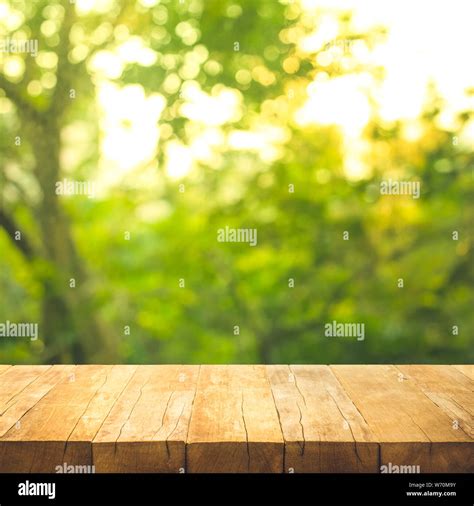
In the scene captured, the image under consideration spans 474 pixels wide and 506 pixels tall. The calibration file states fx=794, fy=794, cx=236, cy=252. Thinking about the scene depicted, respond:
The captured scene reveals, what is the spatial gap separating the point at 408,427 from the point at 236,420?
0.45 metres

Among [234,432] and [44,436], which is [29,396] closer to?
[44,436]

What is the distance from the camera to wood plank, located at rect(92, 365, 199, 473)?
190cm

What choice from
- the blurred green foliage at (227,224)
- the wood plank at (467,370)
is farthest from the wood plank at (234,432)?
the blurred green foliage at (227,224)

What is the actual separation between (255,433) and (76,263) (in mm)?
5301

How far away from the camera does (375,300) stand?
7.59m

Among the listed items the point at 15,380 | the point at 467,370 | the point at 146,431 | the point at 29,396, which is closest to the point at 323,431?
the point at 146,431

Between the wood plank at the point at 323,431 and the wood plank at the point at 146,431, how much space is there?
27cm

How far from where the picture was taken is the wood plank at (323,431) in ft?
6.25

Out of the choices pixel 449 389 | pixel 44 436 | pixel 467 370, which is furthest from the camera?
pixel 467 370

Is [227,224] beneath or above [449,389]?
above

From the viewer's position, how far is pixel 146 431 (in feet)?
6.52

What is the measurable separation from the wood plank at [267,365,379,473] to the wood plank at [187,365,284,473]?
0.03 meters
